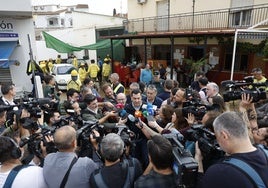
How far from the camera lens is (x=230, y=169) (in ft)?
5.33

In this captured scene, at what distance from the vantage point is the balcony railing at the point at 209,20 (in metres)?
10.6

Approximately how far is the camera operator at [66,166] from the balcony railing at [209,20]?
10.5 metres

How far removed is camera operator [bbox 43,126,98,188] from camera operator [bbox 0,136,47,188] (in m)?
0.08

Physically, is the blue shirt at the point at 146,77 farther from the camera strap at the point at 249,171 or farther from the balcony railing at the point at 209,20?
the camera strap at the point at 249,171

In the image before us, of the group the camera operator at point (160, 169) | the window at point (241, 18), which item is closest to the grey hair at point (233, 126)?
the camera operator at point (160, 169)

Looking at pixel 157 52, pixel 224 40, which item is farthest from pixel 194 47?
pixel 157 52

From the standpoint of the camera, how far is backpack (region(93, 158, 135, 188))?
81.6 inches

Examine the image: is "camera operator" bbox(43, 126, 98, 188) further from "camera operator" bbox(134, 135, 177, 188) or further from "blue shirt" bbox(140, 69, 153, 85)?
"blue shirt" bbox(140, 69, 153, 85)

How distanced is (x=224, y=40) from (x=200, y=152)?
10420mm

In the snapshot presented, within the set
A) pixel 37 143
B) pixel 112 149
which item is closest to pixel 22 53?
pixel 37 143

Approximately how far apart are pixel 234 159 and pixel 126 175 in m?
0.96

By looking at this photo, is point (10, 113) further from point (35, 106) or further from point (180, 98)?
point (180, 98)

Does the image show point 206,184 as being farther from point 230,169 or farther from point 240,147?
point 240,147

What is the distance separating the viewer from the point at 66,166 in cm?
219
